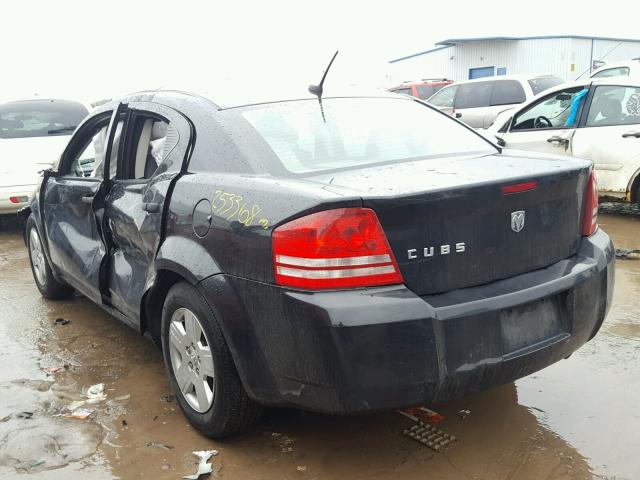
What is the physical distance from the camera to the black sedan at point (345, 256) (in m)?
2.39

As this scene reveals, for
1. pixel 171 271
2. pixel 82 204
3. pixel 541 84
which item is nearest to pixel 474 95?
pixel 541 84

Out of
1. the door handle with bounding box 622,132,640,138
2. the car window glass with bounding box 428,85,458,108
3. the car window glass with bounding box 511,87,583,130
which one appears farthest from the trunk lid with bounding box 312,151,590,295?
the car window glass with bounding box 428,85,458,108

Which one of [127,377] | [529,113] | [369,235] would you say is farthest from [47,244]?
[529,113]

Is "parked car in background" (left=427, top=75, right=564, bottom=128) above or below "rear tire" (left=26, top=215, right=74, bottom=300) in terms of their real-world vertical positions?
above

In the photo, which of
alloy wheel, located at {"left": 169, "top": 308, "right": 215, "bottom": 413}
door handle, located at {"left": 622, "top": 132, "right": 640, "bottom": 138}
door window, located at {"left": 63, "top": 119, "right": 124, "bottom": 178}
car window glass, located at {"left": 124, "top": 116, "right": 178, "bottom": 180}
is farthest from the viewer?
door handle, located at {"left": 622, "top": 132, "right": 640, "bottom": 138}

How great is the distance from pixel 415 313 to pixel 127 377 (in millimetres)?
2140

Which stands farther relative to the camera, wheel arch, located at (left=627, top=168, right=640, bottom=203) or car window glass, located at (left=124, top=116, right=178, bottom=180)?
wheel arch, located at (left=627, top=168, right=640, bottom=203)

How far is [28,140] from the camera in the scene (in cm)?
863

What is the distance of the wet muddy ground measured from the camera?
2.80 m

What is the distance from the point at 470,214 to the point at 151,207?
5.15 ft

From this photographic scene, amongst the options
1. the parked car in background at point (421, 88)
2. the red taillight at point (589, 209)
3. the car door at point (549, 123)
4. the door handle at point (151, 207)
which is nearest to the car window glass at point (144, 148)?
the door handle at point (151, 207)

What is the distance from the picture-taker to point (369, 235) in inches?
93.9

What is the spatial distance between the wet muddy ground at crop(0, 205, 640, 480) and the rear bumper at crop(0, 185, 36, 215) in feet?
13.6

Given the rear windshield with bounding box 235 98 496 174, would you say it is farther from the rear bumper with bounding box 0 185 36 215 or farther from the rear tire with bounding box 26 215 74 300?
the rear bumper with bounding box 0 185 36 215
